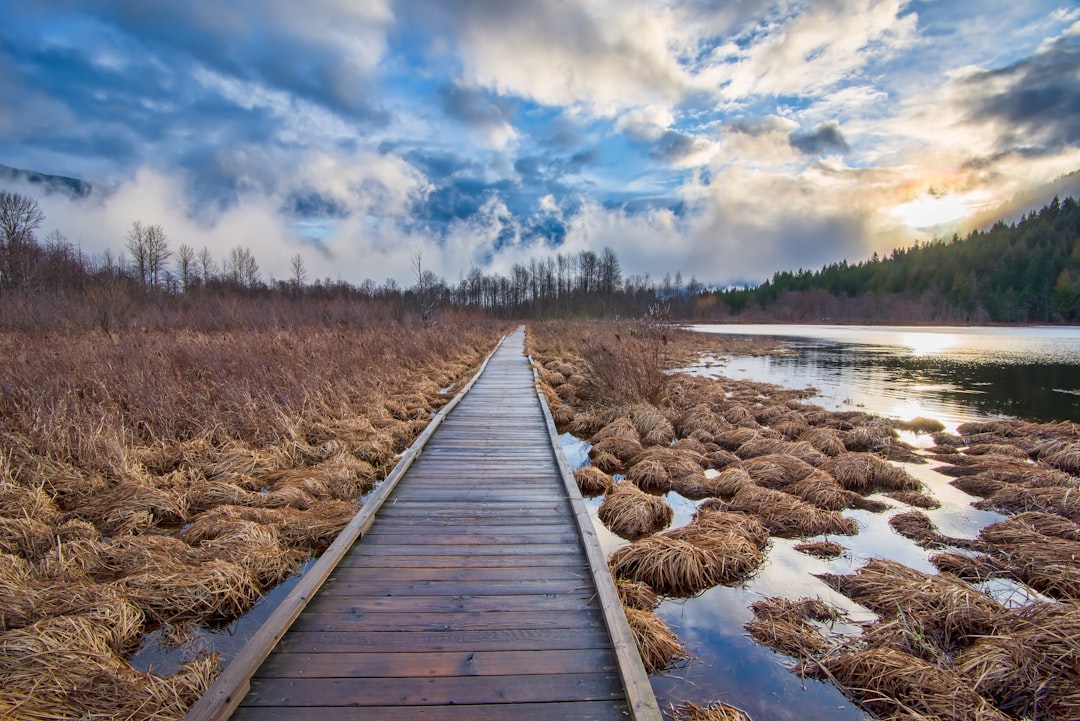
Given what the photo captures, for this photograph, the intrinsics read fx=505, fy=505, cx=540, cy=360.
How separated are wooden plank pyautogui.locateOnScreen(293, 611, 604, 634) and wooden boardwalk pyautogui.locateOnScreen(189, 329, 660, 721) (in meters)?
0.01

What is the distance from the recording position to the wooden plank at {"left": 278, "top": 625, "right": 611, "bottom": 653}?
Answer: 3057 millimetres

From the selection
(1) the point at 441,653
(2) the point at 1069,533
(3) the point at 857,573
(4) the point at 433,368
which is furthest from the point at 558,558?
(4) the point at 433,368

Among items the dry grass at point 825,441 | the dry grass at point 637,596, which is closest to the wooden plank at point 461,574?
the dry grass at point 637,596

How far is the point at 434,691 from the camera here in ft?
8.93

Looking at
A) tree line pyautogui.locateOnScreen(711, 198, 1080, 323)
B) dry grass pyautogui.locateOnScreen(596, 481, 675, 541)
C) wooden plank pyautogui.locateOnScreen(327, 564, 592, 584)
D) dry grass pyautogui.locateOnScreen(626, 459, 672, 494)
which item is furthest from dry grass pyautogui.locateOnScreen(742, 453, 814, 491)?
tree line pyautogui.locateOnScreen(711, 198, 1080, 323)

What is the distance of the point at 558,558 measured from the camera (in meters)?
4.22

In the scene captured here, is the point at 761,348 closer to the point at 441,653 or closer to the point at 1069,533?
the point at 1069,533

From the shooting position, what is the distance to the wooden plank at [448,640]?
10.0ft

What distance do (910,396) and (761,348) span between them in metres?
19.7

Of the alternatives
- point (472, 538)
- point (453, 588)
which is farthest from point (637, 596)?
point (453, 588)

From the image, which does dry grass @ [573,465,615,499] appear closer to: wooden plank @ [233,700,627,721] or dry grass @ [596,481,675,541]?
dry grass @ [596,481,675,541]

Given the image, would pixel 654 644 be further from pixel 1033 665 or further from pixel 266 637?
pixel 266 637

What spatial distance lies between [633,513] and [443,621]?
3234 mm

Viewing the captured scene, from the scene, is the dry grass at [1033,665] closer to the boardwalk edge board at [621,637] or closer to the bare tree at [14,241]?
the boardwalk edge board at [621,637]
